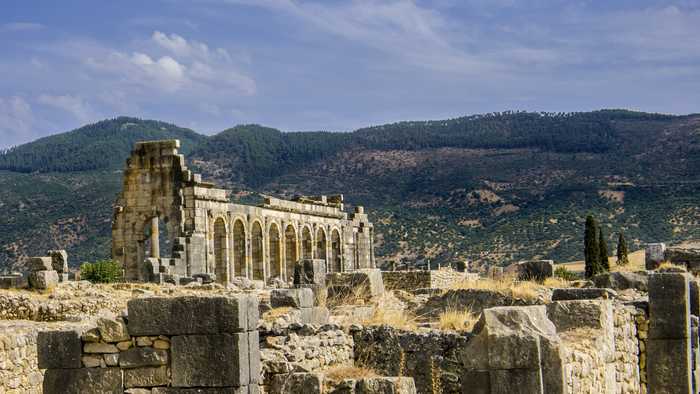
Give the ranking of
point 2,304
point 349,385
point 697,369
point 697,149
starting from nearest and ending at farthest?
1. point 349,385
2. point 697,369
3. point 2,304
4. point 697,149

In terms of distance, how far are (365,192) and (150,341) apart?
82.2 metres

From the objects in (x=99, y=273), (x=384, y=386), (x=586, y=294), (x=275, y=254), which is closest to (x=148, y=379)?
(x=384, y=386)

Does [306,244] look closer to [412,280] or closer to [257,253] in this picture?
[257,253]

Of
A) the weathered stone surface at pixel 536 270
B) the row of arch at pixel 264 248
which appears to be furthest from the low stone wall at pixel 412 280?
the row of arch at pixel 264 248

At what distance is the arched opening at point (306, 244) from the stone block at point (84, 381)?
102 ft

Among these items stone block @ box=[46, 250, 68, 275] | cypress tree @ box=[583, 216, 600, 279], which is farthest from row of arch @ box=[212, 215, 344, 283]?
cypress tree @ box=[583, 216, 600, 279]

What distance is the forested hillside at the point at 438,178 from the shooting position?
70.4m

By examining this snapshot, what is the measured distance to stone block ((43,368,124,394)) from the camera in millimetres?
7180

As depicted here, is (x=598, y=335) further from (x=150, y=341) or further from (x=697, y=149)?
(x=697, y=149)

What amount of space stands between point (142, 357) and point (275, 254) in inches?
1137

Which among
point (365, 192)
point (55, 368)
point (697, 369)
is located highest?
point (365, 192)

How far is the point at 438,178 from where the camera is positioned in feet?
300

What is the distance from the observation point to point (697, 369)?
38.8ft

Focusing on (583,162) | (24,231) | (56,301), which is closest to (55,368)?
(56,301)
